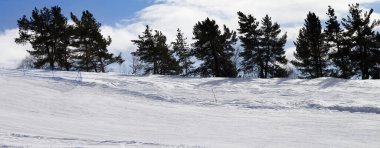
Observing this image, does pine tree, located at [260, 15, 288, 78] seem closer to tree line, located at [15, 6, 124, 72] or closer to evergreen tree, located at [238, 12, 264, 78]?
evergreen tree, located at [238, 12, 264, 78]

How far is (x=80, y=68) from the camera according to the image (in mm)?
53031

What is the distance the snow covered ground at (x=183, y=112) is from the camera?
57.4 ft

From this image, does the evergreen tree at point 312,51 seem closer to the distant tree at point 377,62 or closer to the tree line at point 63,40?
the distant tree at point 377,62

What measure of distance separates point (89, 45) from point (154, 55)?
7148 millimetres

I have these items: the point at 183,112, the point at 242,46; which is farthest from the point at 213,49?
the point at 183,112

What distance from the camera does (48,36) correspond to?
50.3m

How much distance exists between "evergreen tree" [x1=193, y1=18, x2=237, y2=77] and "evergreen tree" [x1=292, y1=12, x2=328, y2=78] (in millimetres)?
7029

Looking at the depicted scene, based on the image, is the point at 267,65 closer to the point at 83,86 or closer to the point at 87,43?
the point at 87,43

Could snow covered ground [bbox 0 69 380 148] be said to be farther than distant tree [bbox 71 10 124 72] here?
No

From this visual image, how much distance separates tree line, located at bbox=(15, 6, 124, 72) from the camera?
5059cm

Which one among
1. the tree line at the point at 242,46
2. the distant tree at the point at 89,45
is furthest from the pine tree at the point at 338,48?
the distant tree at the point at 89,45

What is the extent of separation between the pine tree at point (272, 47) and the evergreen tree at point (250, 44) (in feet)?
1.58

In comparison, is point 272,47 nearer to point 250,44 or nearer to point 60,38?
point 250,44

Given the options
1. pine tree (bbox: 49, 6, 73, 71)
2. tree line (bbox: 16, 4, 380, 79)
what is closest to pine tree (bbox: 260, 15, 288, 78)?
tree line (bbox: 16, 4, 380, 79)
